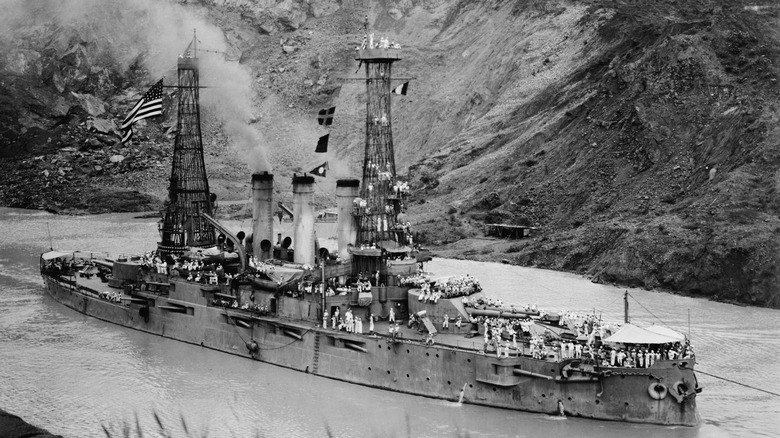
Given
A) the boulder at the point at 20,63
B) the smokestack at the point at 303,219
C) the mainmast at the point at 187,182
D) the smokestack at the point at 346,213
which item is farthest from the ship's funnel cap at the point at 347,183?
the boulder at the point at 20,63

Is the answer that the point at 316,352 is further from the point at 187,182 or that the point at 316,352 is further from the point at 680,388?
the point at 187,182

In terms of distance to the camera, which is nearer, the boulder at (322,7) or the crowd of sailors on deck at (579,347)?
the crowd of sailors on deck at (579,347)

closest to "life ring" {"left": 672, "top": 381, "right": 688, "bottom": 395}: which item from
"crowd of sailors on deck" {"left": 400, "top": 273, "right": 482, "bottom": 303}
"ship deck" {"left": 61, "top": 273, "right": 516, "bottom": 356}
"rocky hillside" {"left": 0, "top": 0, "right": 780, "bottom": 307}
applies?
"ship deck" {"left": 61, "top": 273, "right": 516, "bottom": 356}

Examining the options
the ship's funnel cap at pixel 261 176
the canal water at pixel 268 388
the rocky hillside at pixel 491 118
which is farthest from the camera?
the rocky hillside at pixel 491 118

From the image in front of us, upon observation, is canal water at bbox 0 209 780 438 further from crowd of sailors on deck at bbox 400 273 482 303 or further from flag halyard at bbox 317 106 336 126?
flag halyard at bbox 317 106 336 126

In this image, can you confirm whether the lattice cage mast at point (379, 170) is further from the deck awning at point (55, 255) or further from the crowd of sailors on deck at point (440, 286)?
the deck awning at point (55, 255)

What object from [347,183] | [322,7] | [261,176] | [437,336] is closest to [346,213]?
[347,183]

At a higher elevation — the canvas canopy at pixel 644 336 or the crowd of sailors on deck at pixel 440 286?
the crowd of sailors on deck at pixel 440 286
